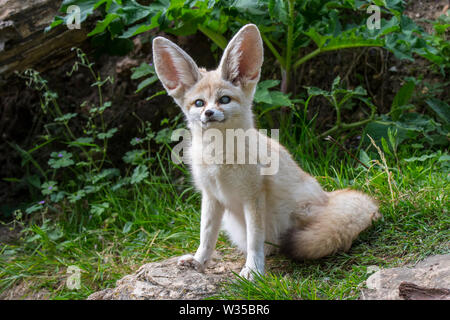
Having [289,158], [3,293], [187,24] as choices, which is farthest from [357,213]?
[3,293]

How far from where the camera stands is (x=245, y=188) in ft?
9.29

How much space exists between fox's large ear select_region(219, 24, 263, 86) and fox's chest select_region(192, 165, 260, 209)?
534mm

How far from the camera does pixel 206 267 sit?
303cm

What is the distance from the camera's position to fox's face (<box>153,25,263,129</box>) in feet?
8.98

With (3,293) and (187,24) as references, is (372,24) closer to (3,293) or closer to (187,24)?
(187,24)

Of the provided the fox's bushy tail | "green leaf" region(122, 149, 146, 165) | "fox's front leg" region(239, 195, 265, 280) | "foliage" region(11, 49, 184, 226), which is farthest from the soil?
"fox's front leg" region(239, 195, 265, 280)

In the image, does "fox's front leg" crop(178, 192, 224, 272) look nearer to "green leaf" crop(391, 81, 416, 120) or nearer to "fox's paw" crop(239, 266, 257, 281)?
"fox's paw" crop(239, 266, 257, 281)

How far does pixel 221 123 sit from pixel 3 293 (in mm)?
2441

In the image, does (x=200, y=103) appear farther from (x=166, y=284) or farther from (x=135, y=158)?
(x=135, y=158)

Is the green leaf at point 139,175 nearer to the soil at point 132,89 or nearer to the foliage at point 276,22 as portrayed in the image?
the soil at point 132,89

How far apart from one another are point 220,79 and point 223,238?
4.40 feet

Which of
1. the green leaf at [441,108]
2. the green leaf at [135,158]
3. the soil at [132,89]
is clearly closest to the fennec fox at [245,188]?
the green leaf at [135,158]

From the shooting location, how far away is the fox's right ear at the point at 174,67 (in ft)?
9.32

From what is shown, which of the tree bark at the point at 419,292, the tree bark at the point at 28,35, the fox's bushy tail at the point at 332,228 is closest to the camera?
the tree bark at the point at 419,292
